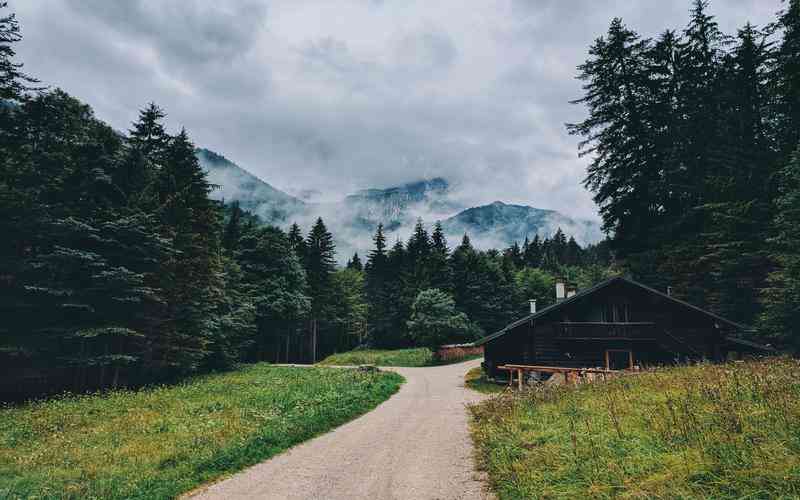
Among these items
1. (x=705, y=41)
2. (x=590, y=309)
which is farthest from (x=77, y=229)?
(x=705, y=41)

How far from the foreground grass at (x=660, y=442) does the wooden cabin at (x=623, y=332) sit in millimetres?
14343

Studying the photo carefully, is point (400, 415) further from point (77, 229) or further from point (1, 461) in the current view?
point (77, 229)

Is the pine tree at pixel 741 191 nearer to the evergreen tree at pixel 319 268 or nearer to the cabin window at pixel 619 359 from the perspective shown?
the cabin window at pixel 619 359

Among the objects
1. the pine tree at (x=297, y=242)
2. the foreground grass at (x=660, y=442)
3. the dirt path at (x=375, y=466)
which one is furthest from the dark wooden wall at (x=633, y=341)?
the pine tree at (x=297, y=242)

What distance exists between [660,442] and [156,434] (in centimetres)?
1385

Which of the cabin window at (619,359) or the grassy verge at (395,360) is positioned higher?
the cabin window at (619,359)

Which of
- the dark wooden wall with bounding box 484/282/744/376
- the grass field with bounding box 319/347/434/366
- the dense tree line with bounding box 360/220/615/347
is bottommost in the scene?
the grass field with bounding box 319/347/434/366

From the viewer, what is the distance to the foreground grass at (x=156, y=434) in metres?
8.80

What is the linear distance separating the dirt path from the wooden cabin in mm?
13701

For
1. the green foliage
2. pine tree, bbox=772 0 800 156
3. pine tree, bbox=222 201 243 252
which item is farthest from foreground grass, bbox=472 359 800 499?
pine tree, bbox=222 201 243 252

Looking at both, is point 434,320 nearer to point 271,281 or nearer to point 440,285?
point 440,285

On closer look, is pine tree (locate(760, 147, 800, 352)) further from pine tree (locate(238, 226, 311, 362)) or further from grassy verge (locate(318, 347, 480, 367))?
pine tree (locate(238, 226, 311, 362))

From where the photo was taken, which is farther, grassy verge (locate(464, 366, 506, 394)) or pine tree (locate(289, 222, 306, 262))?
pine tree (locate(289, 222, 306, 262))

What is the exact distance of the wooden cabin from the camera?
24.8 m
